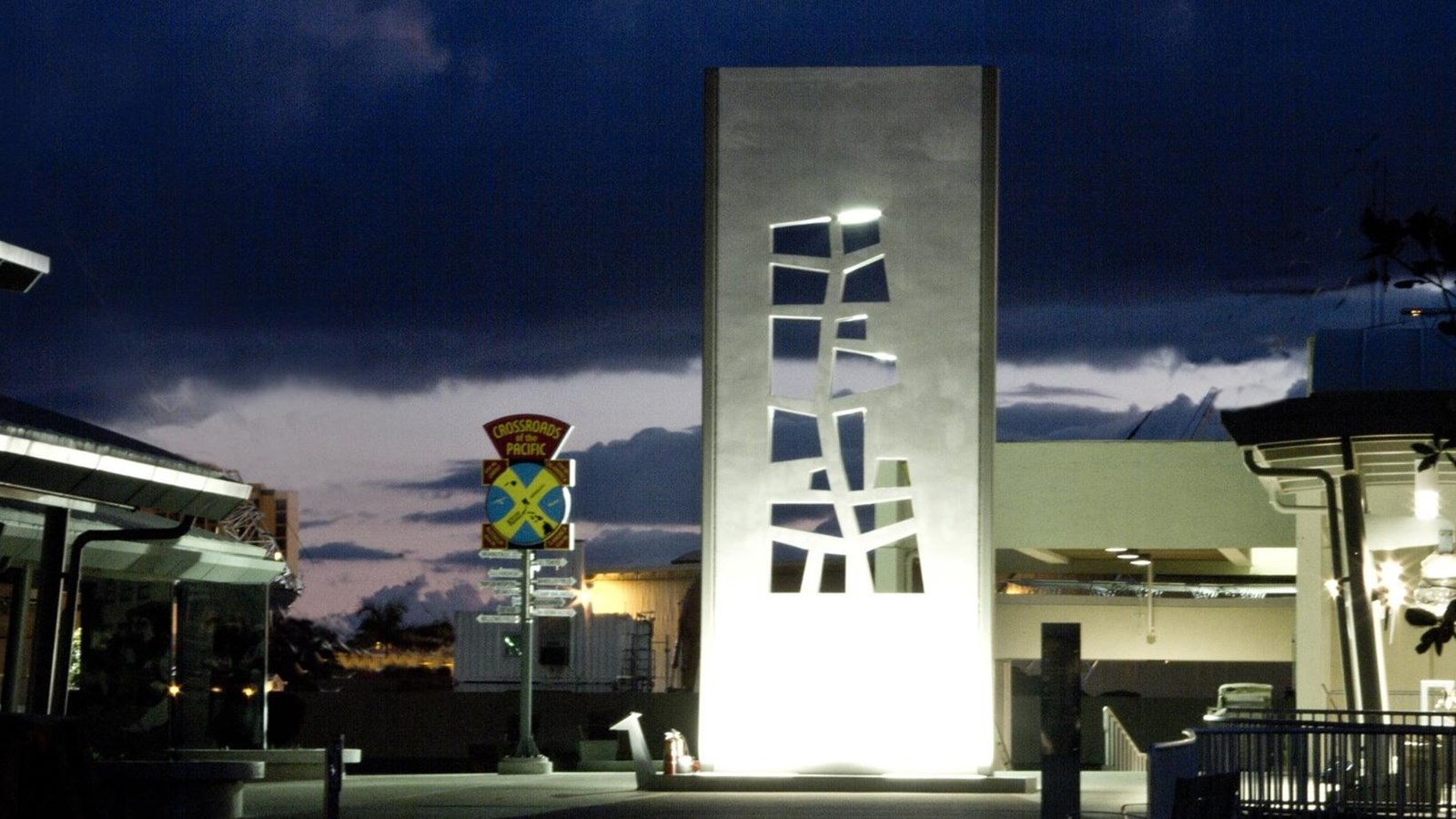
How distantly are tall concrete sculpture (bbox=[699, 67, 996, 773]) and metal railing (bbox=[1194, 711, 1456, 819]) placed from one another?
9739 millimetres

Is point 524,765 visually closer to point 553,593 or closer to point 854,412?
point 553,593

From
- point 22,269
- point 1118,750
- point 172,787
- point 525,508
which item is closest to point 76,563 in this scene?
point 172,787

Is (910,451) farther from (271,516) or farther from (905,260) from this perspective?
(271,516)

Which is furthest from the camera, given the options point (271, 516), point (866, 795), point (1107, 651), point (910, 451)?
point (271, 516)

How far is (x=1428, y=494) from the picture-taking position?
30.1 m

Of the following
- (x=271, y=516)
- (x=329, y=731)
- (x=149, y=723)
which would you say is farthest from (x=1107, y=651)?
(x=271, y=516)

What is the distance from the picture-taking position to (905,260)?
3053cm

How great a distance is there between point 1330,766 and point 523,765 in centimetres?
2066

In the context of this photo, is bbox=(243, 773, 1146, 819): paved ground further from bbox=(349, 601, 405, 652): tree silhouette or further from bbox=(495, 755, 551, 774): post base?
bbox=(349, 601, 405, 652): tree silhouette

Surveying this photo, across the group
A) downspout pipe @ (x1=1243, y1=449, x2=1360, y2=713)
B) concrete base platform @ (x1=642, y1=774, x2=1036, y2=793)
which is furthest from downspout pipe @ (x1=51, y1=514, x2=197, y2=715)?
downspout pipe @ (x1=1243, y1=449, x2=1360, y2=713)

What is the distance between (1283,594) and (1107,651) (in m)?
10.1

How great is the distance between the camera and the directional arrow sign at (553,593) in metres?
40.7

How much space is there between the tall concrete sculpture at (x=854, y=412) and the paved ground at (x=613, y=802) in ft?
5.37

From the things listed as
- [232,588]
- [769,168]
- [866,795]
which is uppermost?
[769,168]
